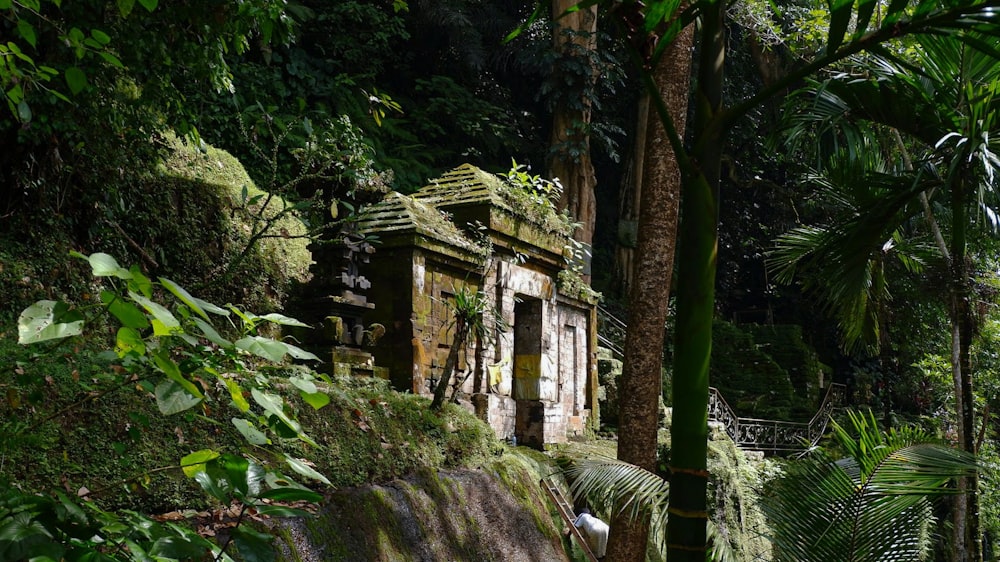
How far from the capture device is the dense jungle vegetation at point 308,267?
209 cm

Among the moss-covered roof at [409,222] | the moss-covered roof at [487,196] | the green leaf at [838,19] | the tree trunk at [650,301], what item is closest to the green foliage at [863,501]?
the green leaf at [838,19]

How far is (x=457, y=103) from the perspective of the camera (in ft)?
60.0

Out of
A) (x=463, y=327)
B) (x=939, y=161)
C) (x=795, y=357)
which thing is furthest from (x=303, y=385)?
(x=795, y=357)

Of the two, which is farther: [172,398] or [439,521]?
[439,521]

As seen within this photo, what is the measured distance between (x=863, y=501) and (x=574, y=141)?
14.5m

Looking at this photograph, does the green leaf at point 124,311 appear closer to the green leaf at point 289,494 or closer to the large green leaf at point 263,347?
the large green leaf at point 263,347

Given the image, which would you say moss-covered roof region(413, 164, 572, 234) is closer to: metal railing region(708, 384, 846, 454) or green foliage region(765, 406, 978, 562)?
green foliage region(765, 406, 978, 562)

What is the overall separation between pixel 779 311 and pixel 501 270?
59.4 feet

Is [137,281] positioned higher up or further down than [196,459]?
higher up

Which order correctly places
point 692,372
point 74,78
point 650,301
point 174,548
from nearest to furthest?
point 174,548 < point 692,372 < point 74,78 < point 650,301

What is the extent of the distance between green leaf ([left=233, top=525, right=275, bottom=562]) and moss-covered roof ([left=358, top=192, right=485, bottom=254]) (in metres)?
6.56

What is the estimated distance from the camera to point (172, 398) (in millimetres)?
1826

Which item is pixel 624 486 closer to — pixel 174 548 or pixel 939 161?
pixel 174 548

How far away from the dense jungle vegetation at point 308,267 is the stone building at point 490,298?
2.36ft
